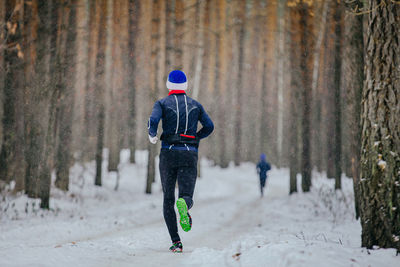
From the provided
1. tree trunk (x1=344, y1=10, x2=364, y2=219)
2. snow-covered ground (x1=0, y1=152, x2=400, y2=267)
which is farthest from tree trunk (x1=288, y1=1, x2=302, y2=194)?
tree trunk (x1=344, y1=10, x2=364, y2=219)

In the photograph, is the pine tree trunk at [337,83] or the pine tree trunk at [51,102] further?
the pine tree trunk at [337,83]

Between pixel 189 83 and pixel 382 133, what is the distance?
15452 millimetres

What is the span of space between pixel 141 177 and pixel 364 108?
54.9ft

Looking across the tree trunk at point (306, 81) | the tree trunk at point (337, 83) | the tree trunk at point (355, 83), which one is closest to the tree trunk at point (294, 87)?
the tree trunk at point (306, 81)

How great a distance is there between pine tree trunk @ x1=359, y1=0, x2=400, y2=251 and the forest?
0.01 metres

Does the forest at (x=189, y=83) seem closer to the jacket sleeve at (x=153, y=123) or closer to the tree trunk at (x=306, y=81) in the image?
the tree trunk at (x=306, y=81)

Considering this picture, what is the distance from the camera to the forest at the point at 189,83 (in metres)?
4.59

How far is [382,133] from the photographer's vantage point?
452cm

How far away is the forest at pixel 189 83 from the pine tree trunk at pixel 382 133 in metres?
0.01

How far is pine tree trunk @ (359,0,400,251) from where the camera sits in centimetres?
439

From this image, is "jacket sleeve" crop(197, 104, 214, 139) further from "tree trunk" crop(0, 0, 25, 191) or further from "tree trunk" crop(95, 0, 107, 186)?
"tree trunk" crop(95, 0, 107, 186)

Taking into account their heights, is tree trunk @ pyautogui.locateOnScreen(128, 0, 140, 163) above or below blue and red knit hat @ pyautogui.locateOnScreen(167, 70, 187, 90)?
above

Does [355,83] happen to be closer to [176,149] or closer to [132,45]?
[176,149]

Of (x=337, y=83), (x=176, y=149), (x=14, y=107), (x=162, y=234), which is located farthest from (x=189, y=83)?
(x=176, y=149)
